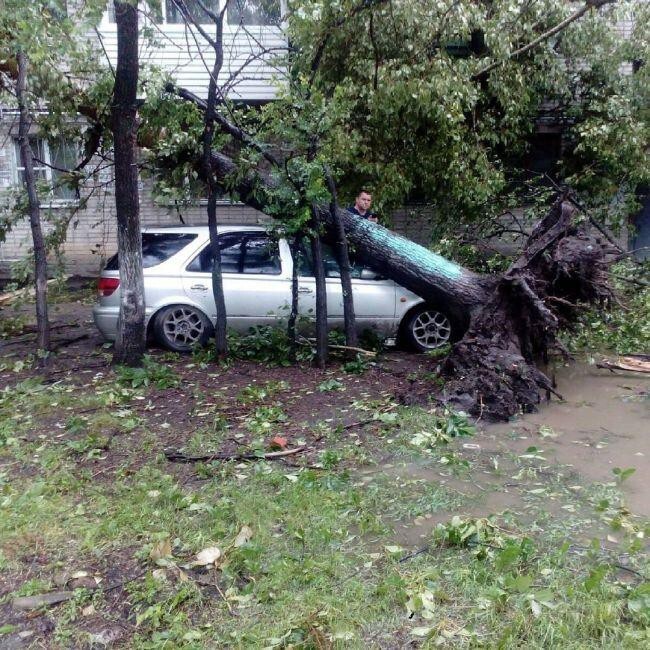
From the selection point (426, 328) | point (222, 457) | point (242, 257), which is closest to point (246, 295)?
point (242, 257)

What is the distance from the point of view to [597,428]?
578 cm

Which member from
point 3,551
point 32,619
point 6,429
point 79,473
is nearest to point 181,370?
point 6,429

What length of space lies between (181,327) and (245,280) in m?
0.90

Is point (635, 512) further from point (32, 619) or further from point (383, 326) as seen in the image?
point (383, 326)

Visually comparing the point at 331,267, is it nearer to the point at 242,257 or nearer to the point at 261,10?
the point at 242,257

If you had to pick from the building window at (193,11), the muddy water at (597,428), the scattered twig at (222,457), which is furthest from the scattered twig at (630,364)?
the building window at (193,11)

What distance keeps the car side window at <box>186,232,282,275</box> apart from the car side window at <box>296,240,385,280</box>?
0.29m

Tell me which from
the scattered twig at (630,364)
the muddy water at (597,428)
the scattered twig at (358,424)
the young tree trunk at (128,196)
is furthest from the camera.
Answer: the scattered twig at (630,364)

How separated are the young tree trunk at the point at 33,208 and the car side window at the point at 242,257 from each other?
1.61m

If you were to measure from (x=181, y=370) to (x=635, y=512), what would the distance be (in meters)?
4.60

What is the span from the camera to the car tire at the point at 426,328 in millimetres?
8172

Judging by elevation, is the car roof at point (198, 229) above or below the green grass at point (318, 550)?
above

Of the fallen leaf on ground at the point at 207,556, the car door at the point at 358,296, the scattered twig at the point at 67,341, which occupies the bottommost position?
the fallen leaf on ground at the point at 207,556

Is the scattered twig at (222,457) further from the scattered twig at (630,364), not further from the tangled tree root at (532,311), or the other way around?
the scattered twig at (630,364)
